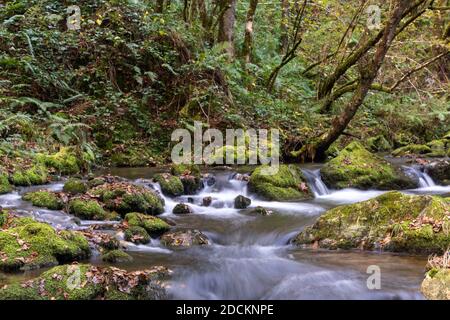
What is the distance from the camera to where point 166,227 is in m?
7.38

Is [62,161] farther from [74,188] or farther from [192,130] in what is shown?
[192,130]

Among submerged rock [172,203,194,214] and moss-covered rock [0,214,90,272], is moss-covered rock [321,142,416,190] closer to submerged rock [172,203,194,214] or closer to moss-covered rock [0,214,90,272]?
submerged rock [172,203,194,214]

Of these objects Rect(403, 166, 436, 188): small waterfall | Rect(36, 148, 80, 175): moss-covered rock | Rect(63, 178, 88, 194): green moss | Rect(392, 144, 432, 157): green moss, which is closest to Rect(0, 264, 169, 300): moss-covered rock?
Rect(63, 178, 88, 194): green moss

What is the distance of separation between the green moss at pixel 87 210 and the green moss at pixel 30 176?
1863 millimetres

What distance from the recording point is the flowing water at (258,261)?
525 cm

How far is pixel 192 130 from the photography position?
13.3 m

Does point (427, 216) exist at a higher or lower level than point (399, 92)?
lower

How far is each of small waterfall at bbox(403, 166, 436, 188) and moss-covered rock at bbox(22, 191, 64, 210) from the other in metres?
8.39

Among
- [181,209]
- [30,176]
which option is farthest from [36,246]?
[30,176]

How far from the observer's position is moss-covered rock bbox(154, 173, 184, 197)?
31.3 ft

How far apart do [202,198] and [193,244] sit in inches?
104
